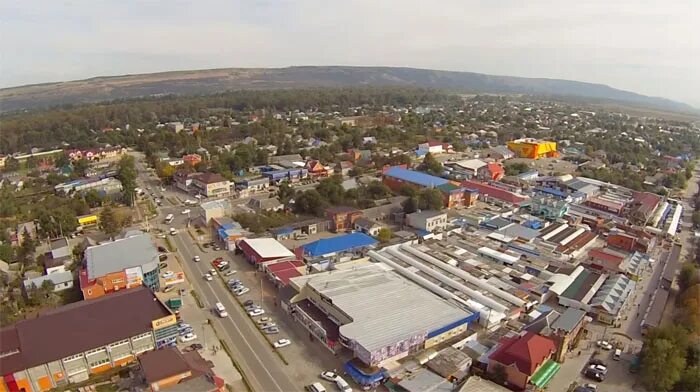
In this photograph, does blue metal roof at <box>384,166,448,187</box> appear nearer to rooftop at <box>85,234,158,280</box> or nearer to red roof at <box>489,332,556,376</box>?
red roof at <box>489,332,556,376</box>

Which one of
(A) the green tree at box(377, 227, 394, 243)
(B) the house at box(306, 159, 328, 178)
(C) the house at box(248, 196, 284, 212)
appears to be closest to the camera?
(A) the green tree at box(377, 227, 394, 243)

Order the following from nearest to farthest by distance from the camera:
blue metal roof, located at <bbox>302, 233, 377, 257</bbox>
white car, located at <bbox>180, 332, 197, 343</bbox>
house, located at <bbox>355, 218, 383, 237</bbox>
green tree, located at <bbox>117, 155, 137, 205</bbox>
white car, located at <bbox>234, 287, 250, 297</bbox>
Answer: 1. white car, located at <bbox>180, 332, 197, 343</bbox>
2. white car, located at <bbox>234, 287, 250, 297</bbox>
3. blue metal roof, located at <bbox>302, 233, 377, 257</bbox>
4. house, located at <bbox>355, 218, 383, 237</bbox>
5. green tree, located at <bbox>117, 155, 137, 205</bbox>

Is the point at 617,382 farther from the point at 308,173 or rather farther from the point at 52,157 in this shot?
the point at 52,157

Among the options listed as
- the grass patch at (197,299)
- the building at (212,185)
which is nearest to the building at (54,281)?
the grass patch at (197,299)

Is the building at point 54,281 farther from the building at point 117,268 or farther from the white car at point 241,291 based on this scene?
the white car at point 241,291

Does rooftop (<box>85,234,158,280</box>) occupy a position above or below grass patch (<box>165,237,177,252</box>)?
above

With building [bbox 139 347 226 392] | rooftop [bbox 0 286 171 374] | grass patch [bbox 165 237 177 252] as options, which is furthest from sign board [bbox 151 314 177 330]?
grass patch [bbox 165 237 177 252]

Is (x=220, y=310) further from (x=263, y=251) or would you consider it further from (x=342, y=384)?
(x=342, y=384)
